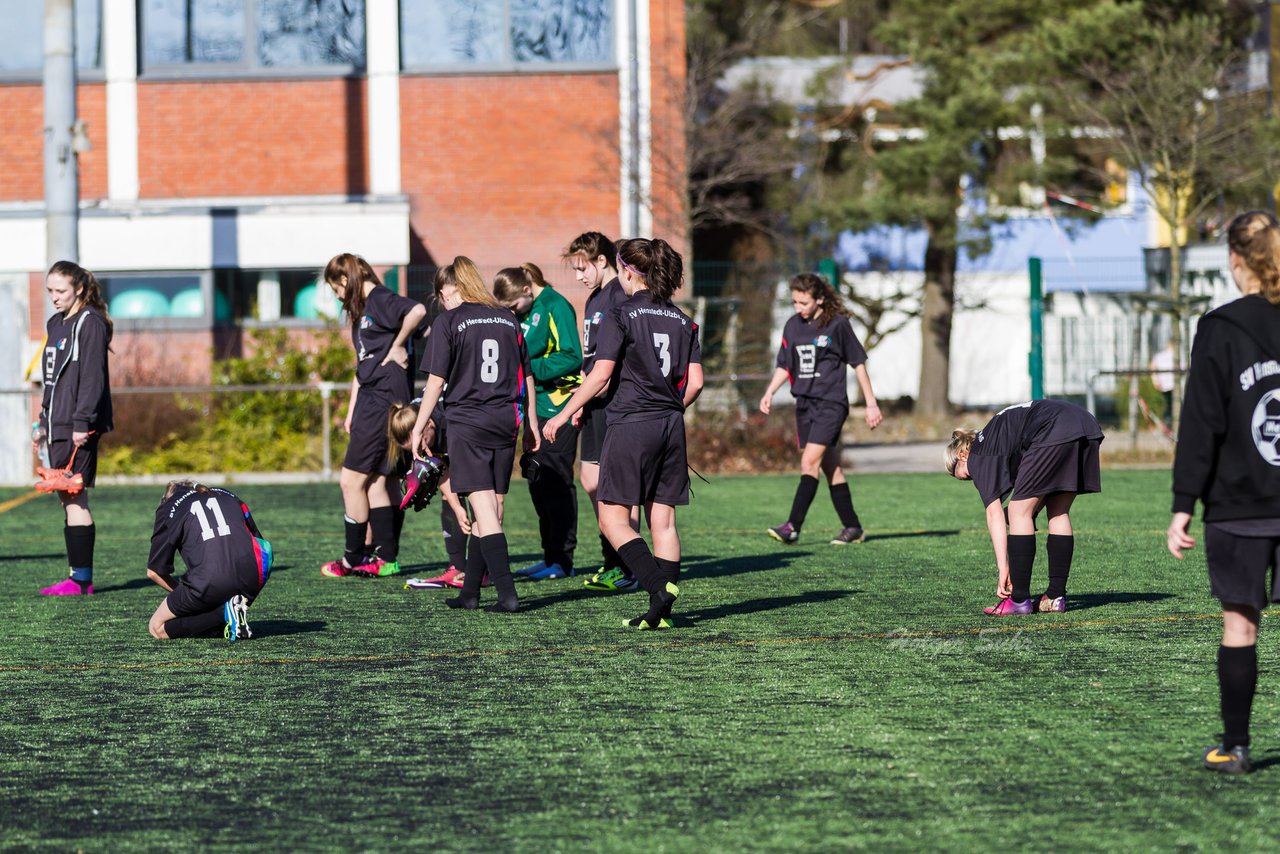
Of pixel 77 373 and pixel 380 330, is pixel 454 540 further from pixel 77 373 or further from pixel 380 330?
pixel 77 373

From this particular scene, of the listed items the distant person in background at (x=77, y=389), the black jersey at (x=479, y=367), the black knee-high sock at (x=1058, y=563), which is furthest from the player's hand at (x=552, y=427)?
the distant person in background at (x=77, y=389)

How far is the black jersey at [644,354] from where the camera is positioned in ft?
25.1

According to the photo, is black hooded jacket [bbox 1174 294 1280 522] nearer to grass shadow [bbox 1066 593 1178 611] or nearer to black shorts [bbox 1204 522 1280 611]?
black shorts [bbox 1204 522 1280 611]

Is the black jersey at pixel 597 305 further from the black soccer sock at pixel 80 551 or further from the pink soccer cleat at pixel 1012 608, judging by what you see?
the black soccer sock at pixel 80 551

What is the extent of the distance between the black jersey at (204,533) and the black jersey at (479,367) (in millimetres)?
1190

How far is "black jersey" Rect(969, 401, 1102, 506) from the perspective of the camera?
7926 mm

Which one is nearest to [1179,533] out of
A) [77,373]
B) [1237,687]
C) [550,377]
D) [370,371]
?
[1237,687]

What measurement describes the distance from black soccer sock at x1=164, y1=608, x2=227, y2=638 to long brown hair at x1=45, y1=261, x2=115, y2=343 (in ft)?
7.23

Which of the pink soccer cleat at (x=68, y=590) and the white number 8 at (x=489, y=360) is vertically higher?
the white number 8 at (x=489, y=360)

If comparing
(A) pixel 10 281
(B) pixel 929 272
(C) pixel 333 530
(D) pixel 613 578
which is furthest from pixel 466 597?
(B) pixel 929 272

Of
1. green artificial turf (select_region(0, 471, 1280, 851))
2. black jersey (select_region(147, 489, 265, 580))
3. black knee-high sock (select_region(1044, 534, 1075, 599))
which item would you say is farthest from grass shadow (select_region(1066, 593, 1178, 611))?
black jersey (select_region(147, 489, 265, 580))

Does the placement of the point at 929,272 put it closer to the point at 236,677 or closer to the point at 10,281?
the point at 10,281

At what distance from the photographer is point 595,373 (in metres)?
7.61

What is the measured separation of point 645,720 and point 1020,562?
9.25 ft
